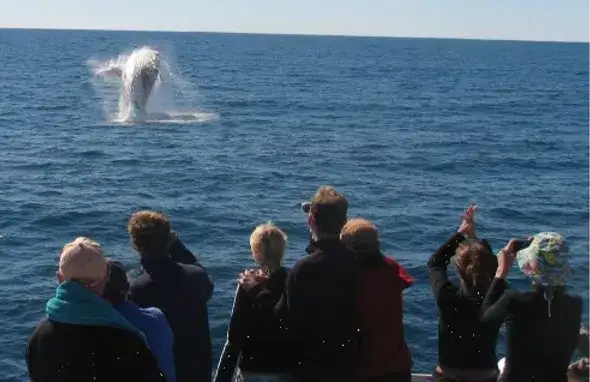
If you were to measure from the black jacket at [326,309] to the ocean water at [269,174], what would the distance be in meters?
1.61

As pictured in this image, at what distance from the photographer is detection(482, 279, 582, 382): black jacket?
5727 mm

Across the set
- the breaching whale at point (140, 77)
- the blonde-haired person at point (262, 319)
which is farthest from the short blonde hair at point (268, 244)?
the breaching whale at point (140, 77)

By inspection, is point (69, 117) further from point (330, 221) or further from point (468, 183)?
point (330, 221)

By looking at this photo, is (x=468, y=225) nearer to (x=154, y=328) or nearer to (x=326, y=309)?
(x=326, y=309)

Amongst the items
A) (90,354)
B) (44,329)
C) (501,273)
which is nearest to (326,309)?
(501,273)

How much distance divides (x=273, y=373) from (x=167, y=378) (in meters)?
1.16

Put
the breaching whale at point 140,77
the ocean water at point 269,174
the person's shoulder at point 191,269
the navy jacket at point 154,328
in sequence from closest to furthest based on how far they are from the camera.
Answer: the navy jacket at point 154,328, the person's shoulder at point 191,269, the ocean water at point 269,174, the breaching whale at point 140,77

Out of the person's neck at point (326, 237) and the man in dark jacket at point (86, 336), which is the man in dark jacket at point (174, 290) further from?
the man in dark jacket at point (86, 336)

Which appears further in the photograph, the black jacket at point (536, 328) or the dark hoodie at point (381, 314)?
the dark hoodie at point (381, 314)

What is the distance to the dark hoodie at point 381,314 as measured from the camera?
619 cm

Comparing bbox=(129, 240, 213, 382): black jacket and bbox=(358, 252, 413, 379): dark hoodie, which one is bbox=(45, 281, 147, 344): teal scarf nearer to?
bbox=(129, 240, 213, 382): black jacket

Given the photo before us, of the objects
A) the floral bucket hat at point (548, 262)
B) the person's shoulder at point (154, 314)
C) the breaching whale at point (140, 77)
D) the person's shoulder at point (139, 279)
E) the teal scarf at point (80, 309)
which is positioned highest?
the breaching whale at point (140, 77)

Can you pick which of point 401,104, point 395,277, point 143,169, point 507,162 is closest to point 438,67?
point 401,104

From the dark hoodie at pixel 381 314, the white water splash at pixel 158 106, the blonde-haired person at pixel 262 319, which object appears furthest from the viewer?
the white water splash at pixel 158 106
